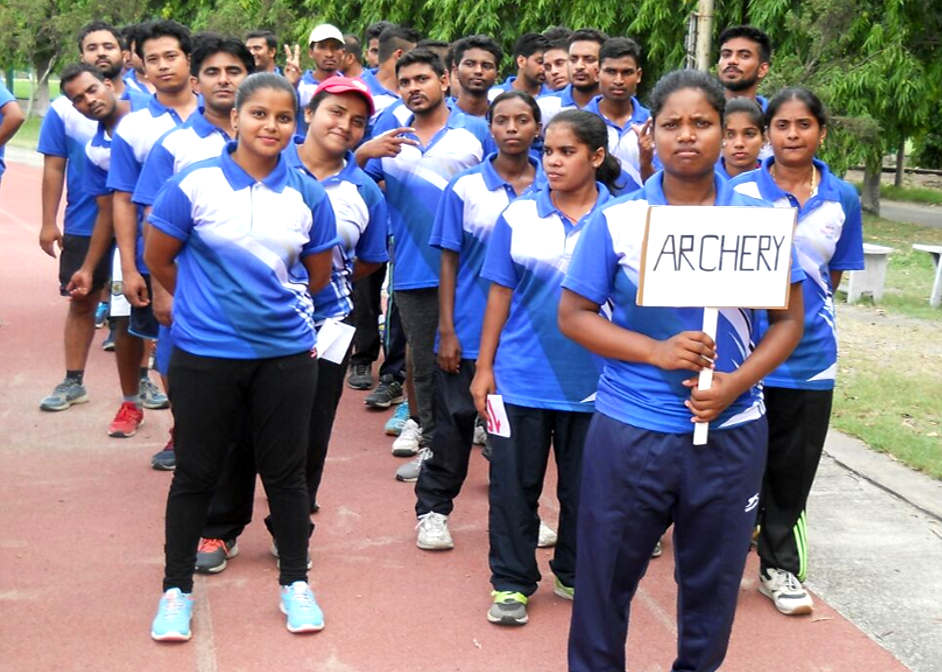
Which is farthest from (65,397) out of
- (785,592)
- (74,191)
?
(785,592)

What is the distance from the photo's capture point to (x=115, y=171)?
19.4ft

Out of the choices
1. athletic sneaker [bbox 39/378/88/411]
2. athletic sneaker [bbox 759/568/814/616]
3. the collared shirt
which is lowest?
athletic sneaker [bbox 39/378/88/411]

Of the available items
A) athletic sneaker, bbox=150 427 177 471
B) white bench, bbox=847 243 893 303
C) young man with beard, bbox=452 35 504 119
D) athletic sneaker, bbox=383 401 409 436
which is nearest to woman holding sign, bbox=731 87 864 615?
young man with beard, bbox=452 35 504 119

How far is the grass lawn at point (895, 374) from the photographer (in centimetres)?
714

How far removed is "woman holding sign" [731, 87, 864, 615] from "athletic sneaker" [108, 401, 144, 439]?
3726 mm

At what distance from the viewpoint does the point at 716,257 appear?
11.0ft

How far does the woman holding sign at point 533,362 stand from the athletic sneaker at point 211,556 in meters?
1.14

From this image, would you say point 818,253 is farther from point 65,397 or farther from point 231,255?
point 65,397

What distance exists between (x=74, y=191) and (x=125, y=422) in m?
1.54

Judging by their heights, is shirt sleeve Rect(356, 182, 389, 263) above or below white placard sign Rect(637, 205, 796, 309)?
below

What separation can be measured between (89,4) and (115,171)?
28.9 m

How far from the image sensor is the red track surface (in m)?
4.34

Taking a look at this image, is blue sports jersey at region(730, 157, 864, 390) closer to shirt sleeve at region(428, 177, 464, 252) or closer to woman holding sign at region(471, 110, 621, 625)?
woman holding sign at region(471, 110, 621, 625)

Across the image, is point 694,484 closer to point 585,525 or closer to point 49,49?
point 585,525
